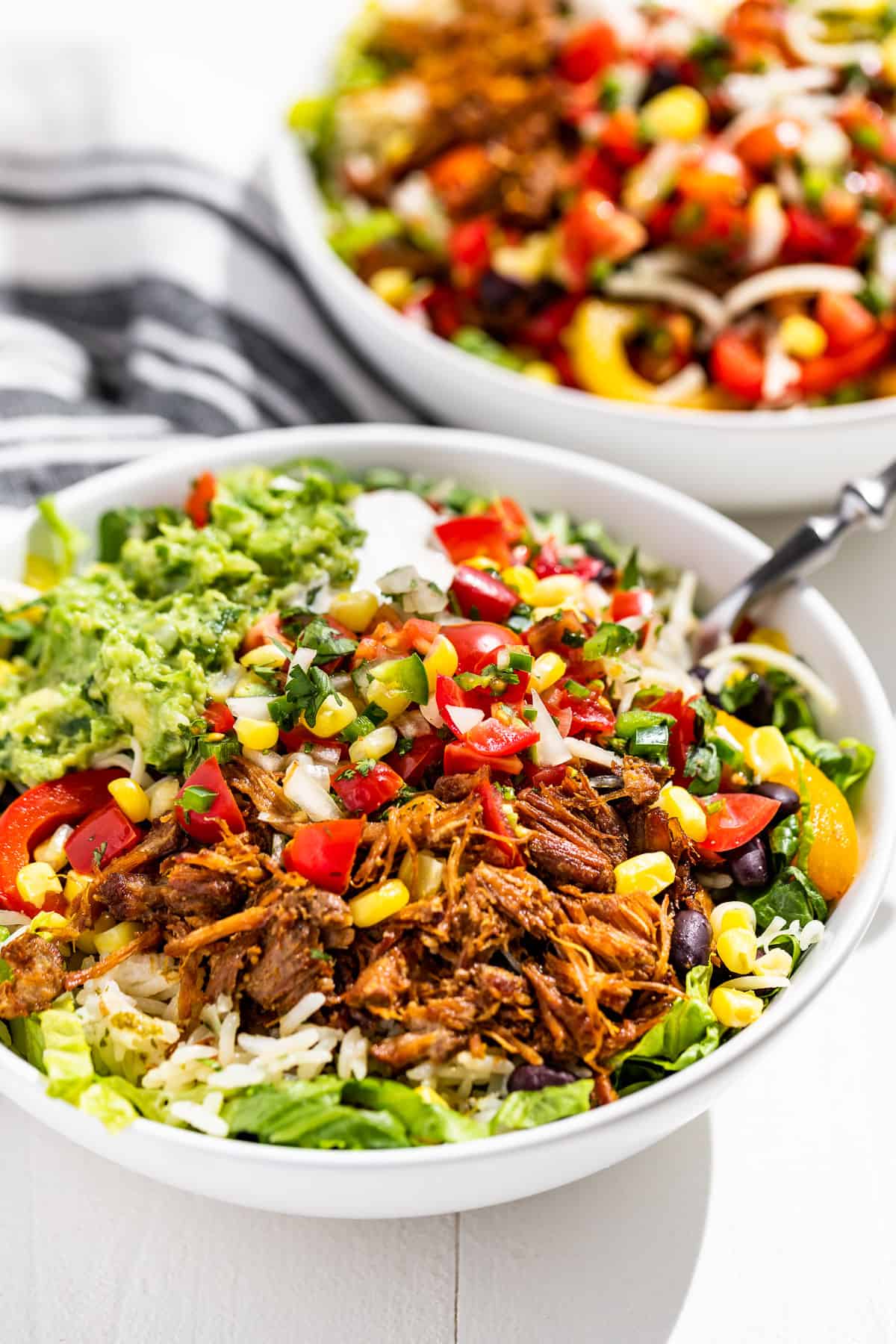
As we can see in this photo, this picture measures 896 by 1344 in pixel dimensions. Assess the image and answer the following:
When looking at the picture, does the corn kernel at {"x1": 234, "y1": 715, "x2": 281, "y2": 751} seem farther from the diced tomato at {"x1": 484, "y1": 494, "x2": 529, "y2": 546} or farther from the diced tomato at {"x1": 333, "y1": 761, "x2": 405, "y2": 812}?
the diced tomato at {"x1": 484, "y1": 494, "x2": 529, "y2": 546}

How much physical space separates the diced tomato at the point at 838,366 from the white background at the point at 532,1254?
9.45ft

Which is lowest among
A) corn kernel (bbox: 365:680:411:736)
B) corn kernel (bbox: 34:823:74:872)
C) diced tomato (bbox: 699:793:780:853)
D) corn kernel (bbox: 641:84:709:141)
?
corn kernel (bbox: 34:823:74:872)

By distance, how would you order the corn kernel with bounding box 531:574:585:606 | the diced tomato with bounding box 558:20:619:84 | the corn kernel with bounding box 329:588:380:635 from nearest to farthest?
the corn kernel with bounding box 329:588:380:635, the corn kernel with bounding box 531:574:585:606, the diced tomato with bounding box 558:20:619:84

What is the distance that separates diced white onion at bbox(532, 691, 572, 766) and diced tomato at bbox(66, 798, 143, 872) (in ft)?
3.43

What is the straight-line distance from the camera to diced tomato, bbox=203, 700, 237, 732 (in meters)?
3.46

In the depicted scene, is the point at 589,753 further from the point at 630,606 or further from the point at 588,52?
the point at 588,52

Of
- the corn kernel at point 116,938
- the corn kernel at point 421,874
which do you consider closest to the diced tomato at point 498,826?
the corn kernel at point 421,874

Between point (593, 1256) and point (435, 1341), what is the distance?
44 centimetres

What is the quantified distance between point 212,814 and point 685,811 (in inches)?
46.8

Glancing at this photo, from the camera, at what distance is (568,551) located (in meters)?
4.26

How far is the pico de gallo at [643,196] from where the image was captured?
5.39 m

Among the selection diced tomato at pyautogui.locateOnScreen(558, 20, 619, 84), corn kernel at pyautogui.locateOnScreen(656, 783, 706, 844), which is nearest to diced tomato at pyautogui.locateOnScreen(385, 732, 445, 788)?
corn kernel at pyautogui.locateOnScreen(656, 783, 706, 844)

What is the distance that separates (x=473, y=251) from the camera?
5656 mm

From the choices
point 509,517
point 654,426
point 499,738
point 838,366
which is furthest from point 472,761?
point 838,366
